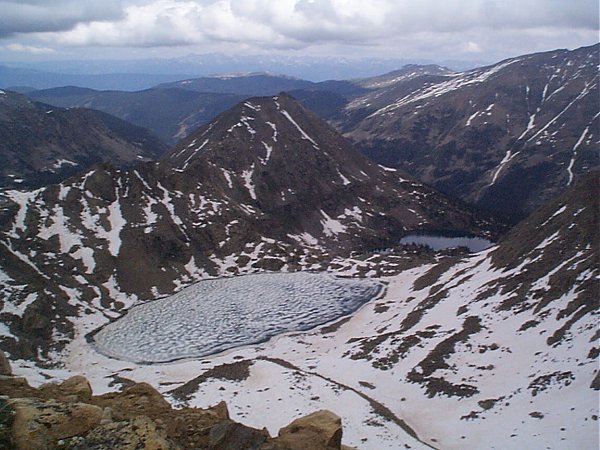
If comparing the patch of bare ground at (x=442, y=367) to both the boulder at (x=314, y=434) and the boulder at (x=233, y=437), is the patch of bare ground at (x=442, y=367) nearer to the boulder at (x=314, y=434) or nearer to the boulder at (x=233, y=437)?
the boulder at (x=314, y=434)

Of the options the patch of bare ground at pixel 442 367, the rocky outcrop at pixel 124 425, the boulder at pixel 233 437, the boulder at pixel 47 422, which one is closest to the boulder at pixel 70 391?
the rocky outcrop at pixel 124 425

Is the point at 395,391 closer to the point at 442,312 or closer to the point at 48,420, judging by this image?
the point at 442,312

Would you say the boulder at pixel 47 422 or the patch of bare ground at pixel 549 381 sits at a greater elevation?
the boulder at pixel 47 422

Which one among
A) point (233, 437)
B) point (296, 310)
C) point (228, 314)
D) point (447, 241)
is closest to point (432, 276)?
point (296, 310)

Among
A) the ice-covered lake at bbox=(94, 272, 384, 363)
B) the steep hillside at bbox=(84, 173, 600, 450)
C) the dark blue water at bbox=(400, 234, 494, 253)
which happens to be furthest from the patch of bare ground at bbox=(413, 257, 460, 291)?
the dark blue water at bbox=(400, 234, 494, 253)

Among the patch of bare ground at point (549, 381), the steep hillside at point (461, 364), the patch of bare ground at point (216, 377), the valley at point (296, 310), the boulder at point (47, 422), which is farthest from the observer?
the patch of bare ground at point (216, 377)

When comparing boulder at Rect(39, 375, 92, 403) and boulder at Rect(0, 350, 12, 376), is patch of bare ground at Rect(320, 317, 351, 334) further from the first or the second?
boulder at Rect(39, 375, 92, 403)
